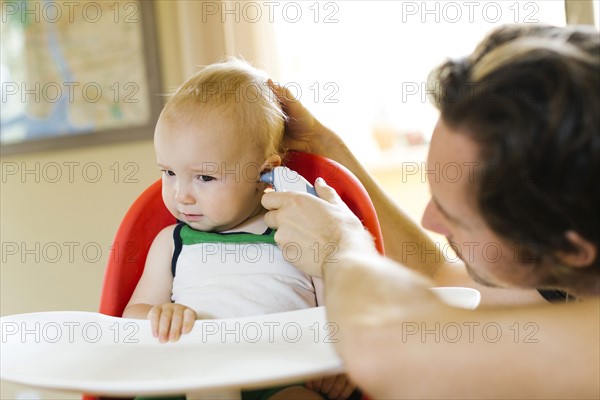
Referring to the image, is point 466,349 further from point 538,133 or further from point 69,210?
point 69,210

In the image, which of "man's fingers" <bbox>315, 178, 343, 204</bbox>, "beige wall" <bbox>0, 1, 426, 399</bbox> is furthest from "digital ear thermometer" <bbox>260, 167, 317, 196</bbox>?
"beige wall" <bbox>0, 1, 426, 399</bbox>

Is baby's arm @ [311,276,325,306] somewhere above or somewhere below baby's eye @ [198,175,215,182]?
below

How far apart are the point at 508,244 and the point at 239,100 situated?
0.55 meters

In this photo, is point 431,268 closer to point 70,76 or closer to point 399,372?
point 399,372

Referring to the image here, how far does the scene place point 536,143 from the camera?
0.80m

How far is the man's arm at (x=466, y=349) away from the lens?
0.77m

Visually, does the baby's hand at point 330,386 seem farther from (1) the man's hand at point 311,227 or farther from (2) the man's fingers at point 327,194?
(2) the man's fingers at point 327,194

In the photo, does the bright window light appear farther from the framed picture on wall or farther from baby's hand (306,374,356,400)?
baby's hand (306,374,356,400)

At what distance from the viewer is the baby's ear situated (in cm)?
128

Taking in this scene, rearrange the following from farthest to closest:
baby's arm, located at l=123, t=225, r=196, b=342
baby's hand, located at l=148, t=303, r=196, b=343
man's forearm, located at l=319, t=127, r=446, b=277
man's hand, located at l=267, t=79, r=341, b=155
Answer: man's forearm, located at l=319, t=127, r=446, b=277, man's hand, located at l=267, t=79, r=341, b=155, baby's arm, located at l=123, t=225, r=196, b=342, baby's hand, located at l=148, t=303, r=196, b=343

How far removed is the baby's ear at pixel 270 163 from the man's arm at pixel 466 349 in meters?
0.50

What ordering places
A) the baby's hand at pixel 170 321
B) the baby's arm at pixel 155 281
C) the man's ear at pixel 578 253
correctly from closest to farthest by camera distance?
the man's ear at pixel 578 253 < the baby's hand at pixel 170 321 < the baby's arm at pixel 155 281

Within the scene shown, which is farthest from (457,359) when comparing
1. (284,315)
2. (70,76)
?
(70,76)

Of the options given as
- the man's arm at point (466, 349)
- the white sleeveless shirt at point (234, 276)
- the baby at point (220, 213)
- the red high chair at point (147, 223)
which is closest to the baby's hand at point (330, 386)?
the baby at point (220, 213)
